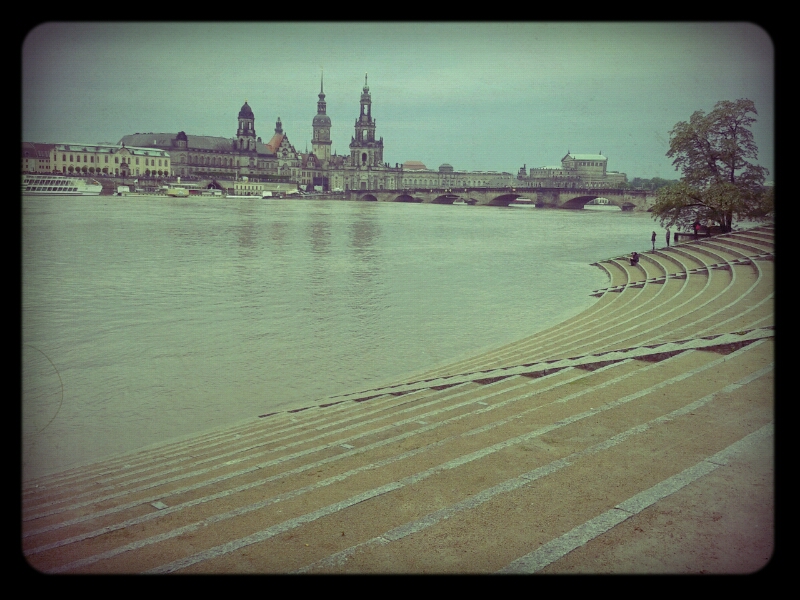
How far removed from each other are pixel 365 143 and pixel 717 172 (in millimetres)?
102991

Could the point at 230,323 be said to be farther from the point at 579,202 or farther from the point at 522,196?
the point at 522,196

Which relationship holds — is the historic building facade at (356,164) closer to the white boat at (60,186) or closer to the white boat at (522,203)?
the white boat at (522,203)

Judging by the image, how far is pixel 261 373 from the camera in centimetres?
706

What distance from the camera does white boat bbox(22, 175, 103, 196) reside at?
2281 inches

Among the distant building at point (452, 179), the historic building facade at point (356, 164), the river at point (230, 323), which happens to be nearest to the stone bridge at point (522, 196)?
the historic building facade at point (356, 164)

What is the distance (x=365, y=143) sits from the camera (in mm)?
116375

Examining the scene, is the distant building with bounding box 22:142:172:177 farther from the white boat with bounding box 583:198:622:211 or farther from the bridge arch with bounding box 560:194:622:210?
the white boat with bounding box 583:198:622:211

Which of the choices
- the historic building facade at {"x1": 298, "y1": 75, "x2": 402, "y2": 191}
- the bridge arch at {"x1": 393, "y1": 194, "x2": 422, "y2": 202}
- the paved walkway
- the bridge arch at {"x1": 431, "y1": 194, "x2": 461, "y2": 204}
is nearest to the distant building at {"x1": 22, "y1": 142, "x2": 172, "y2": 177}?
the historic building facade at {"x1": 298, "y1": 75, "x2": 402, "y2": 191}

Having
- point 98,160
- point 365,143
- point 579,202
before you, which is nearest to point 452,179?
point 365,143

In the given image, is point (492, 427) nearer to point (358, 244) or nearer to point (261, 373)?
point (261, 373)

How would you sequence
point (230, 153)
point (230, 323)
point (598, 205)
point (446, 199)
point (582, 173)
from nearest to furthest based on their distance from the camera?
point (230, 323)
point (598, 205)
point (446, 199)
point (582, 173)
point (230, 153)

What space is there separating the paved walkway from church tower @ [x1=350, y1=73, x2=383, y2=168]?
11371 centimetres

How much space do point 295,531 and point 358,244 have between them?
877 inches
